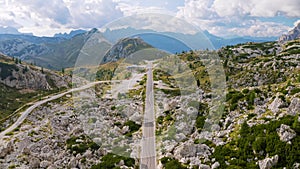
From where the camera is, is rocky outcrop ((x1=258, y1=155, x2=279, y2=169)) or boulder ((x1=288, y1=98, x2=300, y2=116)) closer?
rocky outcrop ((x1=258, y1=155, x2=279, y2=169))

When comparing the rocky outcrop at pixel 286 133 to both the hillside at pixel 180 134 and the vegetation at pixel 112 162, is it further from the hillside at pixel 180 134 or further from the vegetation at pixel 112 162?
the vegetation at pixel 112 162

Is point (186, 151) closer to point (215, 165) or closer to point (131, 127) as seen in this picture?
point (215, 165)

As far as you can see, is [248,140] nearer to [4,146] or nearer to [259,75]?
[4,146]

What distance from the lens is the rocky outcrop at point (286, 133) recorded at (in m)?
41.2

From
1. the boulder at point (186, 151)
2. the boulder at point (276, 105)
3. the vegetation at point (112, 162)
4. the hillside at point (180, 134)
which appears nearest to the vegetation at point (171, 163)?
the hillside at point (180, 134)

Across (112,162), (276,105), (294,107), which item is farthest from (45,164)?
(294,107)

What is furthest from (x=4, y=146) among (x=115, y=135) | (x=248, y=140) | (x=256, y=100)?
(x=256, y=100)

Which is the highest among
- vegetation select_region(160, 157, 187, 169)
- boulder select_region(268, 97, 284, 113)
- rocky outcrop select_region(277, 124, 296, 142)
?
boulder select_region(268, 97, 284, 113)

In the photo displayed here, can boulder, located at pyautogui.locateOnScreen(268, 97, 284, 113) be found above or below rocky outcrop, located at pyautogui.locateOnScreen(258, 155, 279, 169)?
above

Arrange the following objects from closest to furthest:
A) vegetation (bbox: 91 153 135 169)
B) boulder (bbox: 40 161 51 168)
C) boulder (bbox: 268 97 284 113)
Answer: boulder (bbox: 268 97 284 113)
vegetation (bbox: 91 153 135 169)
boulder (bbox: 40 161 51 168)

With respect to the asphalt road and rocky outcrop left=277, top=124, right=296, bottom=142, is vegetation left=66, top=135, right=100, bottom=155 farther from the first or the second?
rocky outcrop left=277, top=124, right=296, bottom=142

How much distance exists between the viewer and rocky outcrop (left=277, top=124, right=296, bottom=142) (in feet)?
135

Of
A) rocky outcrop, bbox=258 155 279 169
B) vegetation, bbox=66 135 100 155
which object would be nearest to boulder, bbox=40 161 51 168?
vegetation, bbox=66 135 100 155

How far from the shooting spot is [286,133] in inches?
1641
